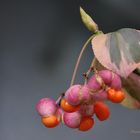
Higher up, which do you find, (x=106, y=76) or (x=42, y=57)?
(x=106, y=76)

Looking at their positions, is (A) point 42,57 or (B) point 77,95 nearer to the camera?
(B) point 77,95

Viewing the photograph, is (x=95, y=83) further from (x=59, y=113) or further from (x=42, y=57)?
(x=42, y=57)

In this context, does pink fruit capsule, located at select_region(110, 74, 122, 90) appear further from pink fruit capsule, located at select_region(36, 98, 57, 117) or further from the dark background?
the dark background

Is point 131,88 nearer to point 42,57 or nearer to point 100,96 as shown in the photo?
point 100,96

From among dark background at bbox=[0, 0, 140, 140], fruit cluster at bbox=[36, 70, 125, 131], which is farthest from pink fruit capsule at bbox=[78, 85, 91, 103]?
dark background at bbox=[0, 0, 140, 140]

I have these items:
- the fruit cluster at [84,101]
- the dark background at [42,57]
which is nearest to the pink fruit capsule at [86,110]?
the fruit cluster at [84,101]

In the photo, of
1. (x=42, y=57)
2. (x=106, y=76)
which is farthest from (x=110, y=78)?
(x=42, y=57)
